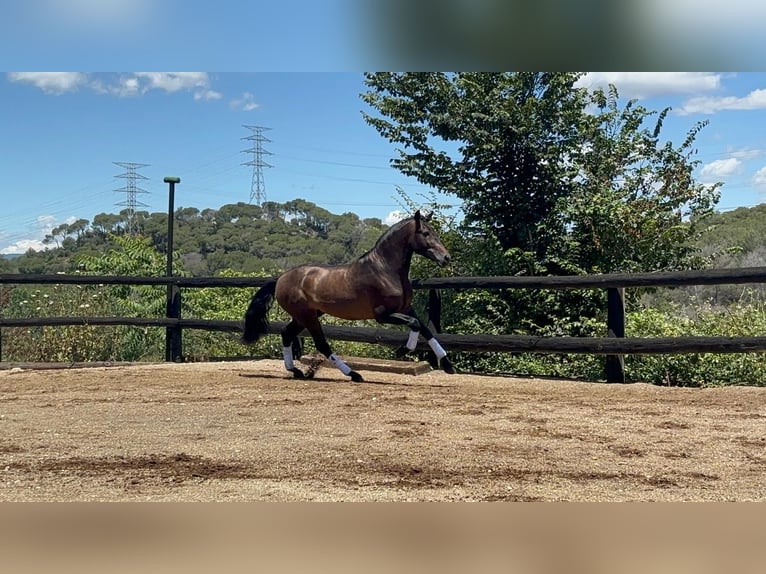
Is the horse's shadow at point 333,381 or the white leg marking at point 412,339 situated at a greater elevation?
the white leg marking at point 412,339

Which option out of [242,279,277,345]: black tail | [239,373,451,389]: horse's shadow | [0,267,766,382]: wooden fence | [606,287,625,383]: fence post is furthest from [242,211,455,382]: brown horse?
[606,287,625,383]: fence post

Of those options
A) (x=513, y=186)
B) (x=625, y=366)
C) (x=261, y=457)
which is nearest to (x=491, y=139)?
(x=513, y=186)

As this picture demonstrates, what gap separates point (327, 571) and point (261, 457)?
316cm

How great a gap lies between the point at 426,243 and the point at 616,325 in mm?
2306

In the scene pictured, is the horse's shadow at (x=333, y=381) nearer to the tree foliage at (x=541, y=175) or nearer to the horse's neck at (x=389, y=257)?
the horse's neck at (x=389, y=257)

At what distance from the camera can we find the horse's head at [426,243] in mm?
7770

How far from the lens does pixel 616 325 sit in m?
8.18

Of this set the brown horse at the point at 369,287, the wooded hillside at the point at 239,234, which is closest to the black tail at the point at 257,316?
the brown horse at the point at 369,287

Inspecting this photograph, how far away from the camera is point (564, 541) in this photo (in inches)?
43.6

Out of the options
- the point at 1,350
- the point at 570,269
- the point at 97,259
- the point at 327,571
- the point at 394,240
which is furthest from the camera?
the point at 97,259

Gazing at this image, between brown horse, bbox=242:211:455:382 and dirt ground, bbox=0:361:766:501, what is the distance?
58 cm

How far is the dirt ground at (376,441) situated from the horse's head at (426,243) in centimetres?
134

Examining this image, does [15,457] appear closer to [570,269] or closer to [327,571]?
[327,571]

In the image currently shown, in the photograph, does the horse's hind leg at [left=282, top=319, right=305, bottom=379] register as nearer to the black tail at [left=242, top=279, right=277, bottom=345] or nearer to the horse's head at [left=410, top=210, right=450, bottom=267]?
the black tail at [left=242, top=279, right=277, bottom=345]
